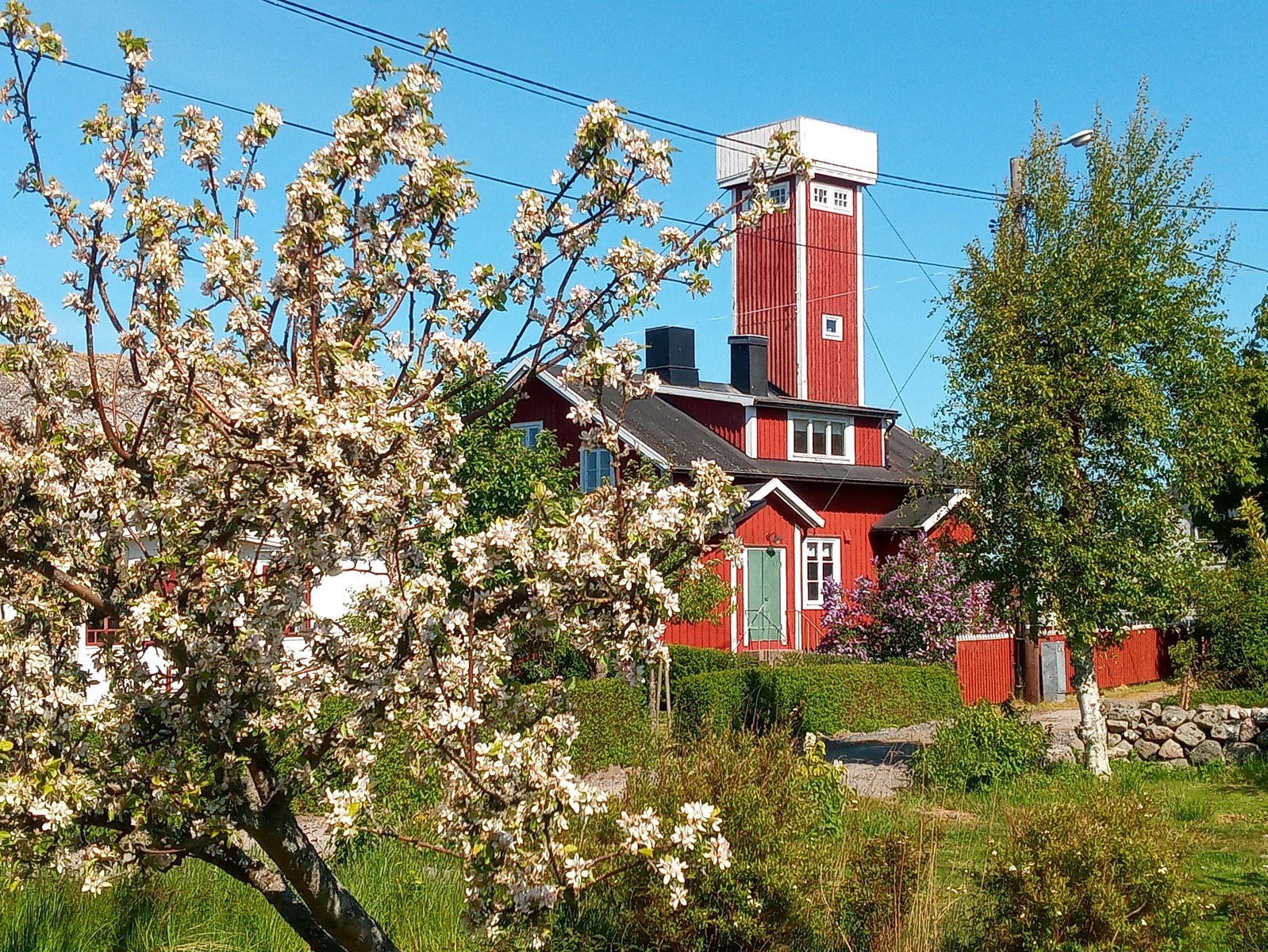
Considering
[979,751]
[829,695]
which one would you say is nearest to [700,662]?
[829,695]

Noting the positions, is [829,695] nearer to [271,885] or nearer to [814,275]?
[271,885]

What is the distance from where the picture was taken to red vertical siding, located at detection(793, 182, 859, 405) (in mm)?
31344

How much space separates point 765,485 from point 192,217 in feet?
70.6

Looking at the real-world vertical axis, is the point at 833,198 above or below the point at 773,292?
above

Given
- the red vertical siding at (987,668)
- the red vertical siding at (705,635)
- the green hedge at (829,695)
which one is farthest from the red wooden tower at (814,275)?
the green hedge at (829,695)

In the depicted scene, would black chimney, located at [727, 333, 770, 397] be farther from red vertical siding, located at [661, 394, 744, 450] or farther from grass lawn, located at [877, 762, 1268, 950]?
grass lawn, located at [877, 762, 1268, 950]

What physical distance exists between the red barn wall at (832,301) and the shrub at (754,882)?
81.5 feet

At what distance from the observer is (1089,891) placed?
19.4 feet

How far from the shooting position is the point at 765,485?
996 inches

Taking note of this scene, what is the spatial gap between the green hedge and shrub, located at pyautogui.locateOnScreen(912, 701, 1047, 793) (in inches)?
139

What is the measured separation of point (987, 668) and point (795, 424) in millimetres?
7995

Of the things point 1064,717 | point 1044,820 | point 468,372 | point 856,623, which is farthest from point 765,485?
point 468,372

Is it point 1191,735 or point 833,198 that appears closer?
point 1191,735

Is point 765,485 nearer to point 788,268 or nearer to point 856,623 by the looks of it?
point 856,623
